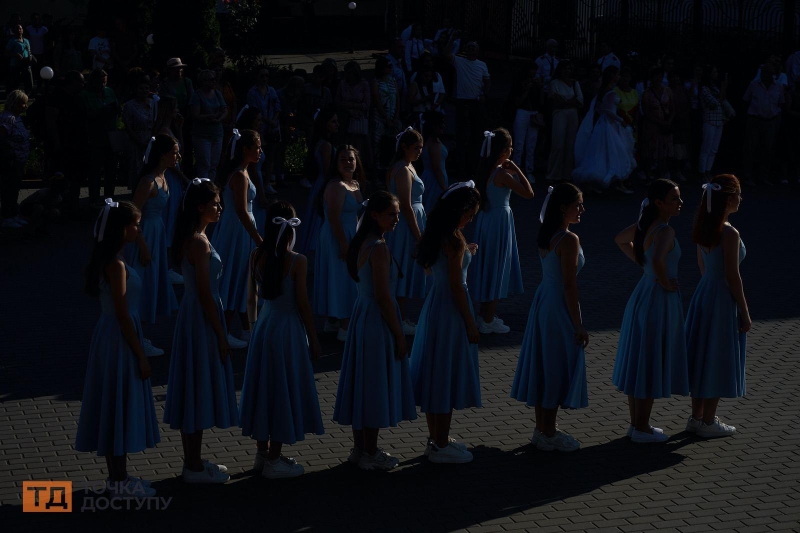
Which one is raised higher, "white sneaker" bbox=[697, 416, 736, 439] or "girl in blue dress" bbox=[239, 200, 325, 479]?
"girl in blue dress" bbox=[239, 200, 325, 479]

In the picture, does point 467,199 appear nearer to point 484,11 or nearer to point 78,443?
point 78,443

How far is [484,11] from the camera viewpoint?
93.4ft

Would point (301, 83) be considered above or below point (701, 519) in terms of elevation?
above

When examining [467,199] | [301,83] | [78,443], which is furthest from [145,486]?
[301,83]

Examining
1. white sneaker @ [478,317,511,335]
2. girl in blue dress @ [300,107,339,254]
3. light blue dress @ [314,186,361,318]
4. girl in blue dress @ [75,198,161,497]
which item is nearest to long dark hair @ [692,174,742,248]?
white sneaker @ [478,317,511,335]

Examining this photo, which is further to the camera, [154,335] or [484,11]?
[484,11]

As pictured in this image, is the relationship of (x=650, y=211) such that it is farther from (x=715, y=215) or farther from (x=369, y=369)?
(x=369, y=369)

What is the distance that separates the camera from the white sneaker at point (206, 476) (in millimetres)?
6996

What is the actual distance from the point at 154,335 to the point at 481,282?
317 cm

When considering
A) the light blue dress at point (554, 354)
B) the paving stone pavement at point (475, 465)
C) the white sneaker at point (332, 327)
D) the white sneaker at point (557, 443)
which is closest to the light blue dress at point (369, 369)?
the paving stone pavement at point (475, 465)

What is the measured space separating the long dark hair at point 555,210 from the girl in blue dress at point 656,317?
2.03 feet

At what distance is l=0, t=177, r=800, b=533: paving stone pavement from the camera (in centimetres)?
656

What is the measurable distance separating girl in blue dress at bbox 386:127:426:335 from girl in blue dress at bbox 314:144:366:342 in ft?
1.17

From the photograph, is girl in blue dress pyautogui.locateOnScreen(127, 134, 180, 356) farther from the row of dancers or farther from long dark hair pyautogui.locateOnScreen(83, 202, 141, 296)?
long dark hair pyautogui.locateOnScreen(83, 202, 141, 296)
